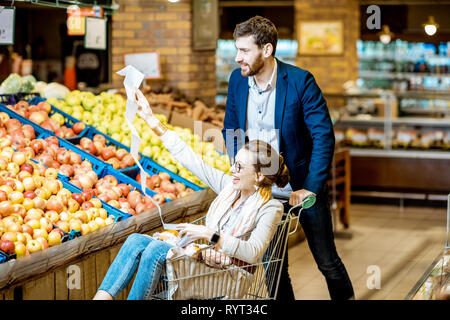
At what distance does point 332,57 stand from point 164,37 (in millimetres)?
5223

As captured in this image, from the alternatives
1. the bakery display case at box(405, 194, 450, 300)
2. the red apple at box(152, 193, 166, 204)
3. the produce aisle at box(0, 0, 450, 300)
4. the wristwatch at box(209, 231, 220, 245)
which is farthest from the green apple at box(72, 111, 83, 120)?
the bakery display case at box(405, 194, 450, 300)

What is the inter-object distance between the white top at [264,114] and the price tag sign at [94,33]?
2868 mm

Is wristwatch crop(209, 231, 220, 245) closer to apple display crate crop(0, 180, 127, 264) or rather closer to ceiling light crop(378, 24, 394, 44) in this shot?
apple display crate crop(0, 180, 127, 264)

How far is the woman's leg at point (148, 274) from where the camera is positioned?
8.59ft

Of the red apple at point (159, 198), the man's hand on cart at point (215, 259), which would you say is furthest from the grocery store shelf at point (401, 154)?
the man's hand on cart at point (215, 259)

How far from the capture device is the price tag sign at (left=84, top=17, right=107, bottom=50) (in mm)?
5781

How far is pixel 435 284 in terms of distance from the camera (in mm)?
2744

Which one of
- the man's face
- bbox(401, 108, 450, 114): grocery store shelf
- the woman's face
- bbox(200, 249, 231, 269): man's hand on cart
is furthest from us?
bbox(401, 108, 450, 114): grocery store shelf

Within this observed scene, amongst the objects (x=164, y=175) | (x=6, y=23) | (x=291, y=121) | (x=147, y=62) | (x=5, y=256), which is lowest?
(x=5, y=256)

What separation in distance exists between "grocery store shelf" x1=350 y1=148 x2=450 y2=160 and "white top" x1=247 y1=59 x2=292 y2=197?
487 centimetres

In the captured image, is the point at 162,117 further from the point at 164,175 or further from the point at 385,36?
the point at 385,36

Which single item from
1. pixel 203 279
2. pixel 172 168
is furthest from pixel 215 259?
pixel 172 168
